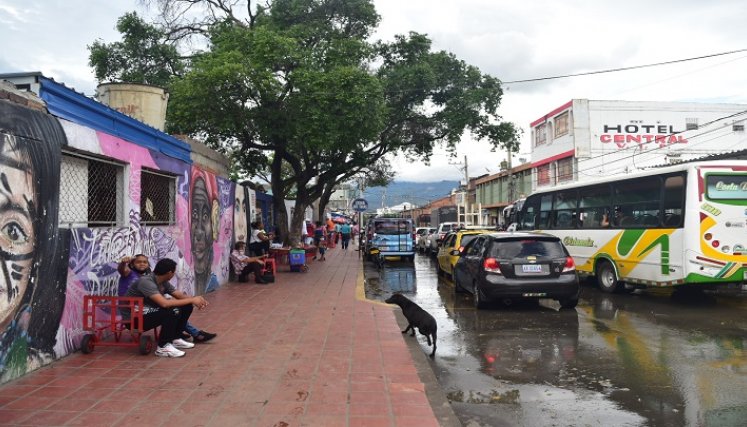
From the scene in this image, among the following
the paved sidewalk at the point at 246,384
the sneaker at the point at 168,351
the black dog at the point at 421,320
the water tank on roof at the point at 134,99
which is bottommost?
the paved sidewalk at the point at 246,384

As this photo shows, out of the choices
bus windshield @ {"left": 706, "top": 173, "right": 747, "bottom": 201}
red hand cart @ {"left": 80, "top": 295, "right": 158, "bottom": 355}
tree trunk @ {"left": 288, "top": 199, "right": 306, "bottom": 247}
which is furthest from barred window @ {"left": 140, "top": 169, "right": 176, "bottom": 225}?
tree trunk @ {"left": 288, "top": 199, "right": 306, "bottom": 247}

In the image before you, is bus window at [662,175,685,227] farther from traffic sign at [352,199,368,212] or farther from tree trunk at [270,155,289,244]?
traffic sign at [352,199,368,212]

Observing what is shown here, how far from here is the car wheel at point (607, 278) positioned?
39.0 ft

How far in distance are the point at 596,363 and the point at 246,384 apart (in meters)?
4.01

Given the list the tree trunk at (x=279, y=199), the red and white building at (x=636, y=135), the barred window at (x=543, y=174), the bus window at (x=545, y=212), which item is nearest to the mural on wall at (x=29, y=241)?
the bus window at (x=545, y=212)

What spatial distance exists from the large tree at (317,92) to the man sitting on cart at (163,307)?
8251mm

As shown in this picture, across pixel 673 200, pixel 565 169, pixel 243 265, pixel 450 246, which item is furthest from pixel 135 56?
pixel 565 169

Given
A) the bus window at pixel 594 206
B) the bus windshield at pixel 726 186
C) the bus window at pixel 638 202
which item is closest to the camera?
the bus windshield at pixel 726 186

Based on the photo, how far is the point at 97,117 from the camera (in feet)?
21.5

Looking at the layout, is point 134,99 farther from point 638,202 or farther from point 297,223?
point 297,223

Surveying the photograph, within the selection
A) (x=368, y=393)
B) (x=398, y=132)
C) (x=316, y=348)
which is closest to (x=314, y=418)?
(x=368, y=393)

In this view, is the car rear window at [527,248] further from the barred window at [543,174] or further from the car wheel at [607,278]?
the barred window at [543,174]

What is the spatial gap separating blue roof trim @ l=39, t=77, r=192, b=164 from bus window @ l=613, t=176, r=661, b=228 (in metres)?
9.65

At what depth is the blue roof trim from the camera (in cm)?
562
